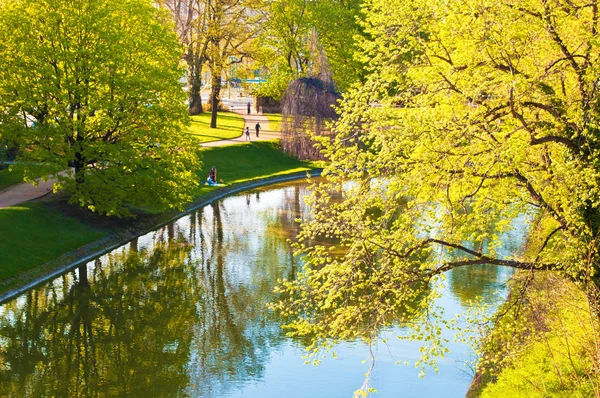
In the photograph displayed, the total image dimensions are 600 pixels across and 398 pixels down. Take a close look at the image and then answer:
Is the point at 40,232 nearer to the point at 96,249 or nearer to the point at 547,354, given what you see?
the point at 96,249

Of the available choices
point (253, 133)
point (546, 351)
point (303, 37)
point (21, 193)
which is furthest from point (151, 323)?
point (303, 37)

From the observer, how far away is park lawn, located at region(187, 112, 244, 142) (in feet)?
221

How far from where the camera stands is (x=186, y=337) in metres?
24.6

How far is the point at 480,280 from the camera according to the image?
3025 centimetres

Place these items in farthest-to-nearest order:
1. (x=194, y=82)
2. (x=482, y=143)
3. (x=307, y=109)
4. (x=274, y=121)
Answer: (x=274, y=121)
(x=194, y=82)
(x=307, y=109)
(x=482, y=143)

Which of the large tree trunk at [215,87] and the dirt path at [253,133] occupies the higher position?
the large tree trunk at [215,87]

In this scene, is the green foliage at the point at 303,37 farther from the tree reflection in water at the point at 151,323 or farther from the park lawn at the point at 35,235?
the park lawn at the point at 35,235

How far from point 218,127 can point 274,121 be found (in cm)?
874

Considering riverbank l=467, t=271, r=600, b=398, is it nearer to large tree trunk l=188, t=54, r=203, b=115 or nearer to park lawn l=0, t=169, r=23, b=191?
park lawn l=0, t=169, r=23, b=191

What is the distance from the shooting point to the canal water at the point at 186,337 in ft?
68.9

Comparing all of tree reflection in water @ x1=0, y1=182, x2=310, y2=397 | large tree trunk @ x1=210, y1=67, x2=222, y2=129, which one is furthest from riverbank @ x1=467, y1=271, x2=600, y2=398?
large tree trunk @ x1=210, y1=67, x2=222, y2=129

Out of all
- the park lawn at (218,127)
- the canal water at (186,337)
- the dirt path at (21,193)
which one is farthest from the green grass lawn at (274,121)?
the canal water at (186,337)

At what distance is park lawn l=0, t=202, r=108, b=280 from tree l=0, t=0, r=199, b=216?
146 centimetres

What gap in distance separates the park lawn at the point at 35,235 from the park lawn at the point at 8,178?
18.5 feet
